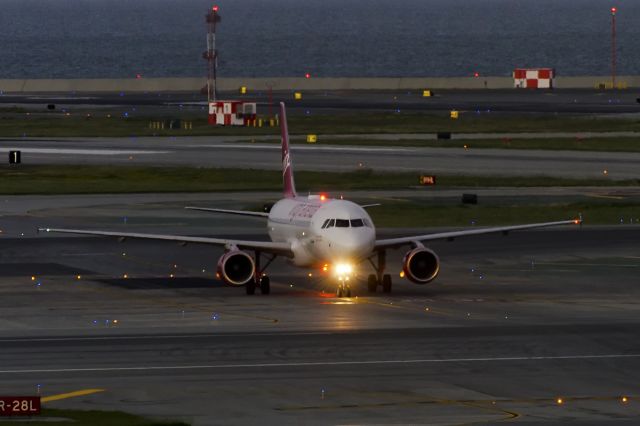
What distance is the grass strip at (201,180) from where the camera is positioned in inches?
3740

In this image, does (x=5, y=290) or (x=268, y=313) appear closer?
(x=268, y=313)

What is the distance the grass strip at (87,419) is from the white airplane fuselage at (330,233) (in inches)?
780

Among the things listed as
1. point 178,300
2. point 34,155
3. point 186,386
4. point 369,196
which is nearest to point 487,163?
point 369,196

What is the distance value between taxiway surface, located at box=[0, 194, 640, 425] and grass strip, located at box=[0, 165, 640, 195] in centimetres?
2346

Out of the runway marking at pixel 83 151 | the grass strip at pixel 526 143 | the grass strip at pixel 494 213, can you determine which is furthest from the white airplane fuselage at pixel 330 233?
the grass strip at pixel 526 143

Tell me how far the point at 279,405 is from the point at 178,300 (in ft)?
63.9

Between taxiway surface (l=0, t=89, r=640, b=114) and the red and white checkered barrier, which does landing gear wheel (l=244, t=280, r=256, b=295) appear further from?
taxiway surface (l=0, t=89, r=640, b=114)

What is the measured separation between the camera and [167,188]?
95750 millimetres

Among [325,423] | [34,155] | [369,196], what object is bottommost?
[325,423]

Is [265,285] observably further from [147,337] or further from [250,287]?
[147,337]

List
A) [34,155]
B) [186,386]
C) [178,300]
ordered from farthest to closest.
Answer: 1. [34,155]
2. [178,300]
3. [186,386]

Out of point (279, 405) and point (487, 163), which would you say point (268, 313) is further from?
point (487, 163)

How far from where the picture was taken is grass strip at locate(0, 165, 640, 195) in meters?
95.0

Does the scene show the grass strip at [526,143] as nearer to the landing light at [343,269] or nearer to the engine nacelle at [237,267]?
the landing light at [343,269]
